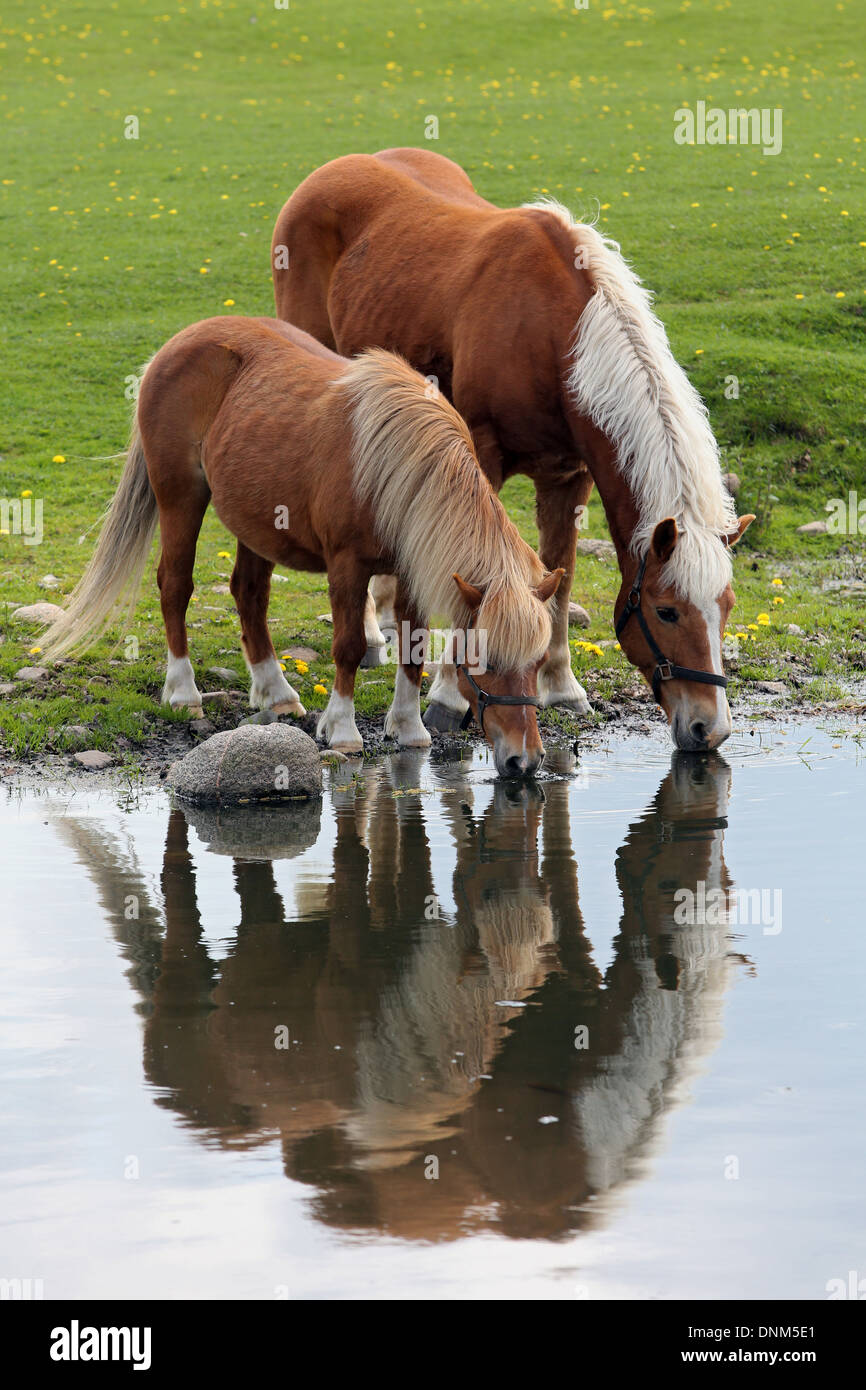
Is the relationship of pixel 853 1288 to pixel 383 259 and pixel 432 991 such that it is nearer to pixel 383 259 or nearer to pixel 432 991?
pixel 432 991

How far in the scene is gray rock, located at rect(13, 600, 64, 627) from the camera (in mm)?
8852

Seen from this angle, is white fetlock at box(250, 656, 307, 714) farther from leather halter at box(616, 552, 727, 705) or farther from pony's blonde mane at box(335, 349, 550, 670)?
leather halter at box(616, 552, 727, 705)

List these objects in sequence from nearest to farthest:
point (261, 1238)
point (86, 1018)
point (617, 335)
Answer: point (261, 1238), point (86, 1018), point (617, 335)

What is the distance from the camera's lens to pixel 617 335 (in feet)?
22.6

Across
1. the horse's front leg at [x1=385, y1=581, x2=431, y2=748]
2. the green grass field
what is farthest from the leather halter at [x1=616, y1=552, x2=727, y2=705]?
the green grass field

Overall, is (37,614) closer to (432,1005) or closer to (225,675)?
(225,675)

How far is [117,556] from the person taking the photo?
8.17m

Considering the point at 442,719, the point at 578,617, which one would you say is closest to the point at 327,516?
the point at 442,719

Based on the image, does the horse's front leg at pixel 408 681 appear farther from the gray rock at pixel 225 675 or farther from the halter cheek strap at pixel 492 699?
the gray rock at pixel 225 675

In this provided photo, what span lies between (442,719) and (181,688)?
1.39 metres

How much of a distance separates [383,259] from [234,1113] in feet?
19.7

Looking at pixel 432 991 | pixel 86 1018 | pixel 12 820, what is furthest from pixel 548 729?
pixel 86 1018

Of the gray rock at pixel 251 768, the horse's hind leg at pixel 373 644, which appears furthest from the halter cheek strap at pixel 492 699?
the horse's hind leg at pixel 373 644

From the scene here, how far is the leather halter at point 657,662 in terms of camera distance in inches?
259
